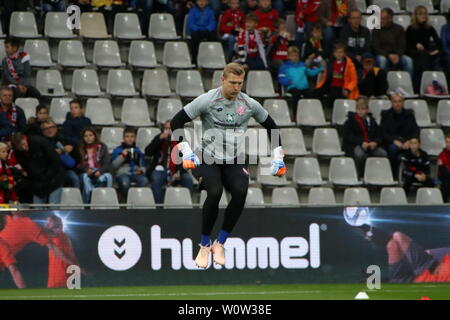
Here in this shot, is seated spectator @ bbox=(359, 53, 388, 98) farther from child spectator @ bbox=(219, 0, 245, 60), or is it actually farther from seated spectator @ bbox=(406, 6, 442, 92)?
child spectator @ bbox=(219, 0, 245, 60)

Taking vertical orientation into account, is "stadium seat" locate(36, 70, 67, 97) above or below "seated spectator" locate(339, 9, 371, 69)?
below

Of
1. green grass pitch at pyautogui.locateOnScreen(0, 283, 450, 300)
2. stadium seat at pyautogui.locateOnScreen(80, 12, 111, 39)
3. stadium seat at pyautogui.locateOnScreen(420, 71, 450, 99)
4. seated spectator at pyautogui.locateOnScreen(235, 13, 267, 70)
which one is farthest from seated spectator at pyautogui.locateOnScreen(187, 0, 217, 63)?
green grass pitch at pyautogui.locateOnScreen(0, 283, 450, 300)

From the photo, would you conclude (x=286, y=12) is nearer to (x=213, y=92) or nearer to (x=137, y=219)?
(x=137, y=219)

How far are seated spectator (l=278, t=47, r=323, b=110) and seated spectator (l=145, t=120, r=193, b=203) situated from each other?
3492 mm

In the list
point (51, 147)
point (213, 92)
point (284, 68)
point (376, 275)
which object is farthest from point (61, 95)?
point (213, 92)

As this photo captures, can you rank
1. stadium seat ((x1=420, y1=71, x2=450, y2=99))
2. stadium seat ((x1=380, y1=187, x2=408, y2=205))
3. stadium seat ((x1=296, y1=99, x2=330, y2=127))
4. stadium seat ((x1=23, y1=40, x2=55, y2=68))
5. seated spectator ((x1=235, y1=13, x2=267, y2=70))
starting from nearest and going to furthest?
stadium seat ((x1=380, y1=187, x2=408, y2=205)) → seated spectator ((x1=235, y1=13, x2=267, y2=70)) → stadium seat ((x1=296, y1=99, x2=330, y2=127)) → stadium seat ((x1=23, y1=40, x2=55, y2=68)) → stadium seat ((x1=420, y1=71, x2=450, y2=99))

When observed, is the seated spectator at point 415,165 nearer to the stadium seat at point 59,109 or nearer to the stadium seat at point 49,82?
the stadium seat at point 59,109

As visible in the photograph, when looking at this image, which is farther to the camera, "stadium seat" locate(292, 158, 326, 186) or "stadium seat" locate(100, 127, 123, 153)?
"stadium seat" locate(292, 158, 326, 186)

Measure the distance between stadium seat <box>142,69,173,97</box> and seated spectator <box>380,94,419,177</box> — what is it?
4.41 m

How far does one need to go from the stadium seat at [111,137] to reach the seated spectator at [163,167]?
1354 millimetres

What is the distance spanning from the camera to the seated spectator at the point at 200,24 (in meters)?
21.3

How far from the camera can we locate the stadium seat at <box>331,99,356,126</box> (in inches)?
826

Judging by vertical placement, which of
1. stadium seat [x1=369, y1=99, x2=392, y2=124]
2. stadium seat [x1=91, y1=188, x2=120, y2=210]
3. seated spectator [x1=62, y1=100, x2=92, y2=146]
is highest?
stadium seat [x1=369, y1=99, x2=392, y2=124]

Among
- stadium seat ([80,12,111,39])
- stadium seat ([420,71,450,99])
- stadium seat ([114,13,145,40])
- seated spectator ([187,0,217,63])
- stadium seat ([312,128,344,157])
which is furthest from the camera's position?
stadium seat ([420,71,450,99])
